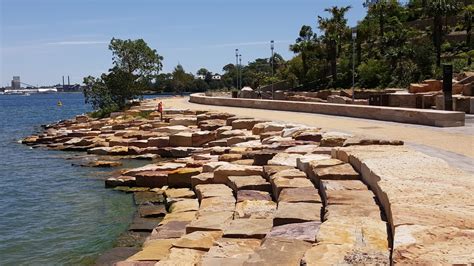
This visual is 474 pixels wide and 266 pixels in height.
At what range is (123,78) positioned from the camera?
1700 inches

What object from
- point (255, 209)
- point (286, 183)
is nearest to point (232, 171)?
point (286, 183)

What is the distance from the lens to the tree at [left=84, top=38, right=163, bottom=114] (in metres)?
42.9

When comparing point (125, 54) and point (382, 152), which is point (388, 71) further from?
point (382, 152)

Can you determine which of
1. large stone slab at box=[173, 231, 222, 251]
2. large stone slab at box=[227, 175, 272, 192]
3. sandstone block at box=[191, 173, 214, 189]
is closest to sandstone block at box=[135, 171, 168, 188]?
sandstone block at box=[191, 173, 214, 189]

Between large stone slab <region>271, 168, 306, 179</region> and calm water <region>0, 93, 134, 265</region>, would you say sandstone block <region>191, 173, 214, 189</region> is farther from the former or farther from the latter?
large stone slab <region>271, 168, 306, 179</region>

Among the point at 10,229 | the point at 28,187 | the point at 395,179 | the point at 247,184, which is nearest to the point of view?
the point at 395,179

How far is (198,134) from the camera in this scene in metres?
20.8

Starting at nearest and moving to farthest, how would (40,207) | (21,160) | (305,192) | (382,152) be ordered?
(305,192) < (382,152) < (40,207) < (21,160)

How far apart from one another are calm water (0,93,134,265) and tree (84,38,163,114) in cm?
2392

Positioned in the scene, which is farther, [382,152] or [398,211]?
[382,152]

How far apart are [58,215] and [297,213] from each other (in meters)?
6.79

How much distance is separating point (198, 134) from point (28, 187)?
6747mm

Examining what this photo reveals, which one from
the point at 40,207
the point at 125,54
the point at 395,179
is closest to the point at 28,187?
the point at 40,207

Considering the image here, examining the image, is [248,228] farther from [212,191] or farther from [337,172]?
[212,191]
